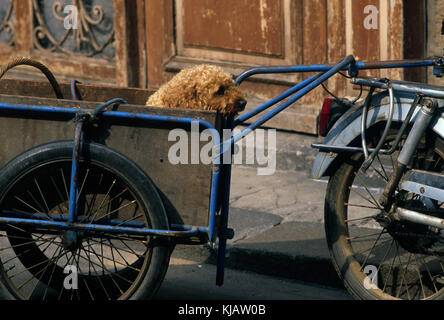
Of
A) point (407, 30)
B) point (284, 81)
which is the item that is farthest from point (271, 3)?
point (407, 30)

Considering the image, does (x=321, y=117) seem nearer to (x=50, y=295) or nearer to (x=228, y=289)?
(x=228, y=289)

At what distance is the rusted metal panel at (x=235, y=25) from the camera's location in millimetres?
6211

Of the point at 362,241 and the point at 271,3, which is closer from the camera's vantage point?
the point at 362,241

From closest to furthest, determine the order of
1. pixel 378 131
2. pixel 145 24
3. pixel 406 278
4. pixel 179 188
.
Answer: pixel 179 188, pixel 378 131, pixel 406 278, pixel 145 24

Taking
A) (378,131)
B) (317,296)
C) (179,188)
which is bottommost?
(317,296)

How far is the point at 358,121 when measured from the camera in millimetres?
3570

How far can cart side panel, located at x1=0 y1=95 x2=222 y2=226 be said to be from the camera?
3.27 m

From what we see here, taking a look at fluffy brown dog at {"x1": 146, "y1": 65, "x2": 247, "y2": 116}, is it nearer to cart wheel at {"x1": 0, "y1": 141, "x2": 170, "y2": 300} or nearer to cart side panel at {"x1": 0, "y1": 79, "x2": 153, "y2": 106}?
cart wheel at {"x1": 0, "y1": 141, "x2": 170, "y2": 300}

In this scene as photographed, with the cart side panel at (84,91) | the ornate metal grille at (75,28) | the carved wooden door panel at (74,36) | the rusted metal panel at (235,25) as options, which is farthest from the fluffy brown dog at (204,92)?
the ornate metal grille at (75,28)

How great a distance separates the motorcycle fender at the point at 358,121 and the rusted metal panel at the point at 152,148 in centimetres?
66

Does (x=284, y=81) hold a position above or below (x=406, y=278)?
above

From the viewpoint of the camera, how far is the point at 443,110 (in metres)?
3.36

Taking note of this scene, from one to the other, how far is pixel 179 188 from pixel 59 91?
115cm

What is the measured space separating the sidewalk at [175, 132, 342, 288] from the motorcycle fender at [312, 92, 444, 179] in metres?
0.72
